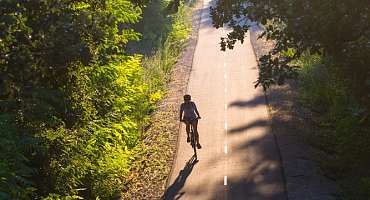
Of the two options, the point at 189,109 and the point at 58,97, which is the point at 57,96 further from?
the point at 189,109

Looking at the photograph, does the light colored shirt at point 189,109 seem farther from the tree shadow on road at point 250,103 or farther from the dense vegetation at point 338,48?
the tree shadow on road at point 250,103

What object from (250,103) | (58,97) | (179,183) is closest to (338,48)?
(58,97)

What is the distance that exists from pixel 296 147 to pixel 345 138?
2.74 meters

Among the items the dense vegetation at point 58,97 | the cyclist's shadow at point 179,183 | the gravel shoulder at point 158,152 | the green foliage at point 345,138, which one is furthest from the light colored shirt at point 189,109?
the green foliage at point 345,138

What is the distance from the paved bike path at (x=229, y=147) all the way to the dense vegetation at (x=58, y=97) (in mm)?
2553

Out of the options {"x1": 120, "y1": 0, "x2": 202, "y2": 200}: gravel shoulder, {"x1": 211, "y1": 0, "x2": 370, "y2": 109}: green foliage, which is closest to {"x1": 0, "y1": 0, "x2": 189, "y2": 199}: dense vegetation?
{"x1": 120, "y1": 0, "x2": 202, "y2": 200}: gravel shoulder

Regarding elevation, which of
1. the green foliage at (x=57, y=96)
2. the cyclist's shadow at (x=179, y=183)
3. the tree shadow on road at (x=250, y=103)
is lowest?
the cyclist's shadow at (x=179, y=183)

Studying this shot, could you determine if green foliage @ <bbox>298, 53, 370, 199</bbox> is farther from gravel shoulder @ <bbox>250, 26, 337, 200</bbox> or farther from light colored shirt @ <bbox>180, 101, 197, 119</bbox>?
light colored shirt @ <bbox>180, 101, 197, 119</bbox>

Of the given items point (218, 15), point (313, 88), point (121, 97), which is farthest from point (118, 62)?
point (313, 88)

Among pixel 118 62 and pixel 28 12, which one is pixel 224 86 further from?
pixel 28 12

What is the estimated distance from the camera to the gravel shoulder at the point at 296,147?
44.7 ft

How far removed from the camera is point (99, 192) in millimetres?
14234

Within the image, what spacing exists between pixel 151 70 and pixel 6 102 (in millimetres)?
18531

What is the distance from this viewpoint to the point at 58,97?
11.5m
